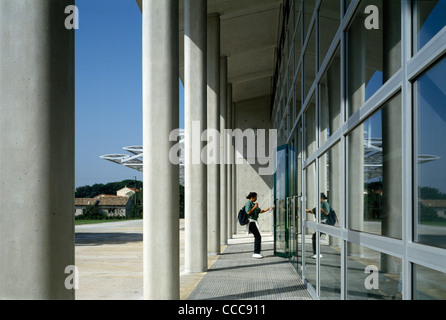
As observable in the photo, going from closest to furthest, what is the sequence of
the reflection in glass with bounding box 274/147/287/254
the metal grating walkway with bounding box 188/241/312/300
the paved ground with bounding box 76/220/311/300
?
the metal grating walkway with bounding box 188/241/312/300 < the paved ground with bounding box 76/220/311/300 < the reflection in glass with bounding box 274/147/287/254

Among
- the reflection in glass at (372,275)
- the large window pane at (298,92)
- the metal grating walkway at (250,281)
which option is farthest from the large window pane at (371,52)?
the large window pane at (298,92)

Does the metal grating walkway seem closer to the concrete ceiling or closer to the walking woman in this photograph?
the walking woman

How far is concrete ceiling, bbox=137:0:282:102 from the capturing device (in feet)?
52.6

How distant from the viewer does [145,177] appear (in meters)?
7.77

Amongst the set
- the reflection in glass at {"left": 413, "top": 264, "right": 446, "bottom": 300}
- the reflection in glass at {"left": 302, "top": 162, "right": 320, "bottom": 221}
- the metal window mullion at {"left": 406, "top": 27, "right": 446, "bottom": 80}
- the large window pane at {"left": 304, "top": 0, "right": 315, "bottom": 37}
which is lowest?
the reflection in glass at {"left": 413, "top": 264, "right": 446, "bottom": 300}

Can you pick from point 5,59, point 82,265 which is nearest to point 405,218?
point 5,59

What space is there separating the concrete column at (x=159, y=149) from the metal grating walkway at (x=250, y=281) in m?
0.96

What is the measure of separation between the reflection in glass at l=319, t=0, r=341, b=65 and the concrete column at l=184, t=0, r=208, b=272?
4.78m

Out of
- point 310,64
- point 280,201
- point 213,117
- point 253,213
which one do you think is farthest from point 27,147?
point 280,201

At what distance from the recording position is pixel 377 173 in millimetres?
3898

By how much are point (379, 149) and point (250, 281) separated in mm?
7184

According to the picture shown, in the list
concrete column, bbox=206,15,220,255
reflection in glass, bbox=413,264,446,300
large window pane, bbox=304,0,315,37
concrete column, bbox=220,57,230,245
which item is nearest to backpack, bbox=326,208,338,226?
reflection in glass, bbox=413,264,446,300

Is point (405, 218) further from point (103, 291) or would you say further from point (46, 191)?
point (103, 291)

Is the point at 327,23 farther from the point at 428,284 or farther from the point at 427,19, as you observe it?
the point at 428,284
